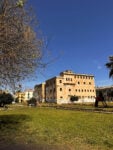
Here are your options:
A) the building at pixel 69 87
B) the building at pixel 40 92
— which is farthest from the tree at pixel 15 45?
the building at pixel 40 92

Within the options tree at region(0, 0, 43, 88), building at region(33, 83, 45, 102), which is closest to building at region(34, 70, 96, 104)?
Result: building at region(33, 83, 45, 102)

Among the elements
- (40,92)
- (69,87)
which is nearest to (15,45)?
(69,87)

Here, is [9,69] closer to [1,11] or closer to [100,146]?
[1,11]

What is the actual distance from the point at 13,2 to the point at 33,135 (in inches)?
269

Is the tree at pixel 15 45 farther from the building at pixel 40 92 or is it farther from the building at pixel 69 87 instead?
the building at pixel 40 92

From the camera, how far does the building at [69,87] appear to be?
5364 inches

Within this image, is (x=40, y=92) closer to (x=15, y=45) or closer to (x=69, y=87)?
(x=69, y=87)

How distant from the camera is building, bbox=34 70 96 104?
136250mm

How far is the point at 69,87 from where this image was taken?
460 ft

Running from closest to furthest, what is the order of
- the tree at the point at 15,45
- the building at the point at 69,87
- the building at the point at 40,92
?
the tree at the point at 15,45 < the building at the point at 69,87 < the building at the point at 40,92

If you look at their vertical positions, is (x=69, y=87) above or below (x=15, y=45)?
above

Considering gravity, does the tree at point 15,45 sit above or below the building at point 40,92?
below

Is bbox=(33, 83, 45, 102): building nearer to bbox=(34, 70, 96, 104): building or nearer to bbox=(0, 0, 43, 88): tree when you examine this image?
bbox=(34, 70, 96, 104): building

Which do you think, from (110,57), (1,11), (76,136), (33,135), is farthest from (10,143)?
(110,57)
